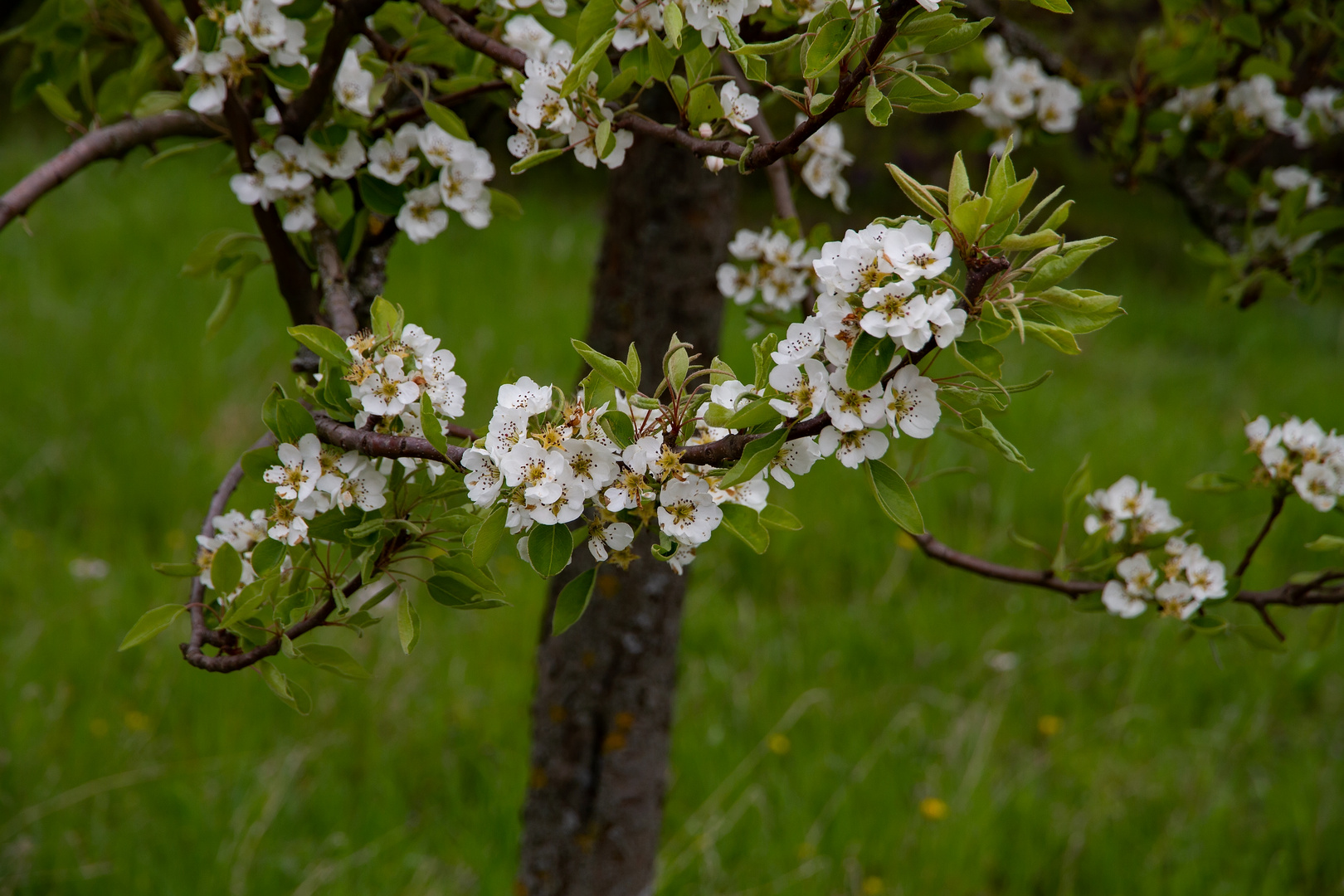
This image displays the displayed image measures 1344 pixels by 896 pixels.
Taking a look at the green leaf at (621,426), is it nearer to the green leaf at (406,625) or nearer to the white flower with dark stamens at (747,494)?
the white flower with dark stamens at (747,494)

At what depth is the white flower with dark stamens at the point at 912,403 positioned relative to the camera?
2.46 feet

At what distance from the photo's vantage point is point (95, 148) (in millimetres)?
1268

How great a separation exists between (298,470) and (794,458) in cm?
45

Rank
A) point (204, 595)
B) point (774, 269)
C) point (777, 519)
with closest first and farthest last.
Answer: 1. point (777, 519)
2. point (204, 595)
3. point (774, 269)

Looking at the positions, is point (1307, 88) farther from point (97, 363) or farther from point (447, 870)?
point (97, 363)

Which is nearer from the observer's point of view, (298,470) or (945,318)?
(945,318)

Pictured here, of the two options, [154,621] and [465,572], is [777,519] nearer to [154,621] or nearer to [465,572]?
[465,572]

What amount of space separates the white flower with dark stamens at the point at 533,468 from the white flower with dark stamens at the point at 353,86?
634mm

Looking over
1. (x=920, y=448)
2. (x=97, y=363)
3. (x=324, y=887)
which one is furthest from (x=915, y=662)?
(x=97, y=363)

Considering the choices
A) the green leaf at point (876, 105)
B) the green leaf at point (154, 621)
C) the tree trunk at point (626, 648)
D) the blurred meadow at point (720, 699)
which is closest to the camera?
the green leaf at point (876, 105)

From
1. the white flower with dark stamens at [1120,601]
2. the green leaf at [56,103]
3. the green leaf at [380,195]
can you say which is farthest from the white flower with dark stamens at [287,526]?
the white flower with dark stamens at [1120,601]

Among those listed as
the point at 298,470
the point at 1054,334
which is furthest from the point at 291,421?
the point at 1054,334

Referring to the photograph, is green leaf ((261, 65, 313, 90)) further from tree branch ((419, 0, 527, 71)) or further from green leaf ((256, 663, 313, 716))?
green leaf ((256, 663, 313, 716))

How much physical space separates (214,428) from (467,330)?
43.7 inches
